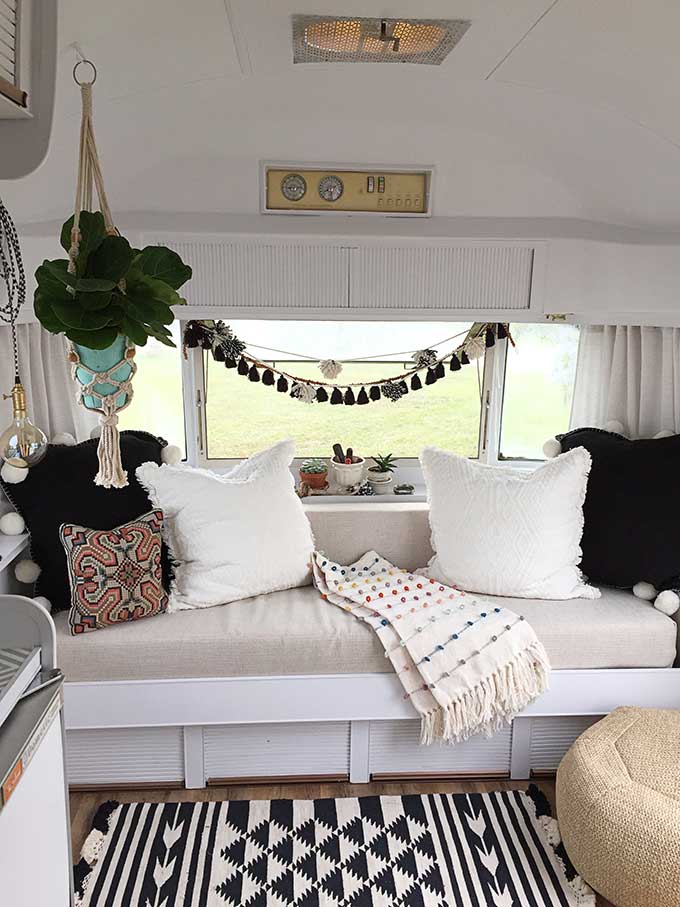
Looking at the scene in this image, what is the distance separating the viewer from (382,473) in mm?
3148

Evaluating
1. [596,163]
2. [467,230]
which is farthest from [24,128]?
[596,163]

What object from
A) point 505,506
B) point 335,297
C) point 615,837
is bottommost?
point 615,837

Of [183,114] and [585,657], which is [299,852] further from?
[183,114]

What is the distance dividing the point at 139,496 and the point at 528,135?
1.89 m

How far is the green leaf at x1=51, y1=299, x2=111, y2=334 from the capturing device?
4.64 ft

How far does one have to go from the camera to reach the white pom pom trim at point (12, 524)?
2.52 meters

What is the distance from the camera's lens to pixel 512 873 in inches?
84.4

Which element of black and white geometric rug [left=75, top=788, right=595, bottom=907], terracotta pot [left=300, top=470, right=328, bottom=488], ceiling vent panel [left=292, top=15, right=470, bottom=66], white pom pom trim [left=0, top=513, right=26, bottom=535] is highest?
ceiling vent panel [left=292, top=15, right=470, bottom=66]

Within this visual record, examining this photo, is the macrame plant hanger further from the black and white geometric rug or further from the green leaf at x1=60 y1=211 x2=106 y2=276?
the black and white geometric rug

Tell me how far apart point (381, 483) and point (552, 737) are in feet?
3.83

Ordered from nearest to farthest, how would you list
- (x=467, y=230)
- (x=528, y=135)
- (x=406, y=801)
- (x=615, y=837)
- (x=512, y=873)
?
(x=615, y=837), (x=512, y=873), (x=406, y=801), (x=528, y=135), (x=467, y=230)

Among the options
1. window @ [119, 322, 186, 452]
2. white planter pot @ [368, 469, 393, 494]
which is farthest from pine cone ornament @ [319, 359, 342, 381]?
window @ [119, 322, 186, 452]

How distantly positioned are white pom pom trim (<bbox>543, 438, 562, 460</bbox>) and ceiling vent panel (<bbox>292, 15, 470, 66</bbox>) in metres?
1.54

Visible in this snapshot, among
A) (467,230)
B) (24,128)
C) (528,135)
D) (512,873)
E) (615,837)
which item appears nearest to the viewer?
(24,128)
